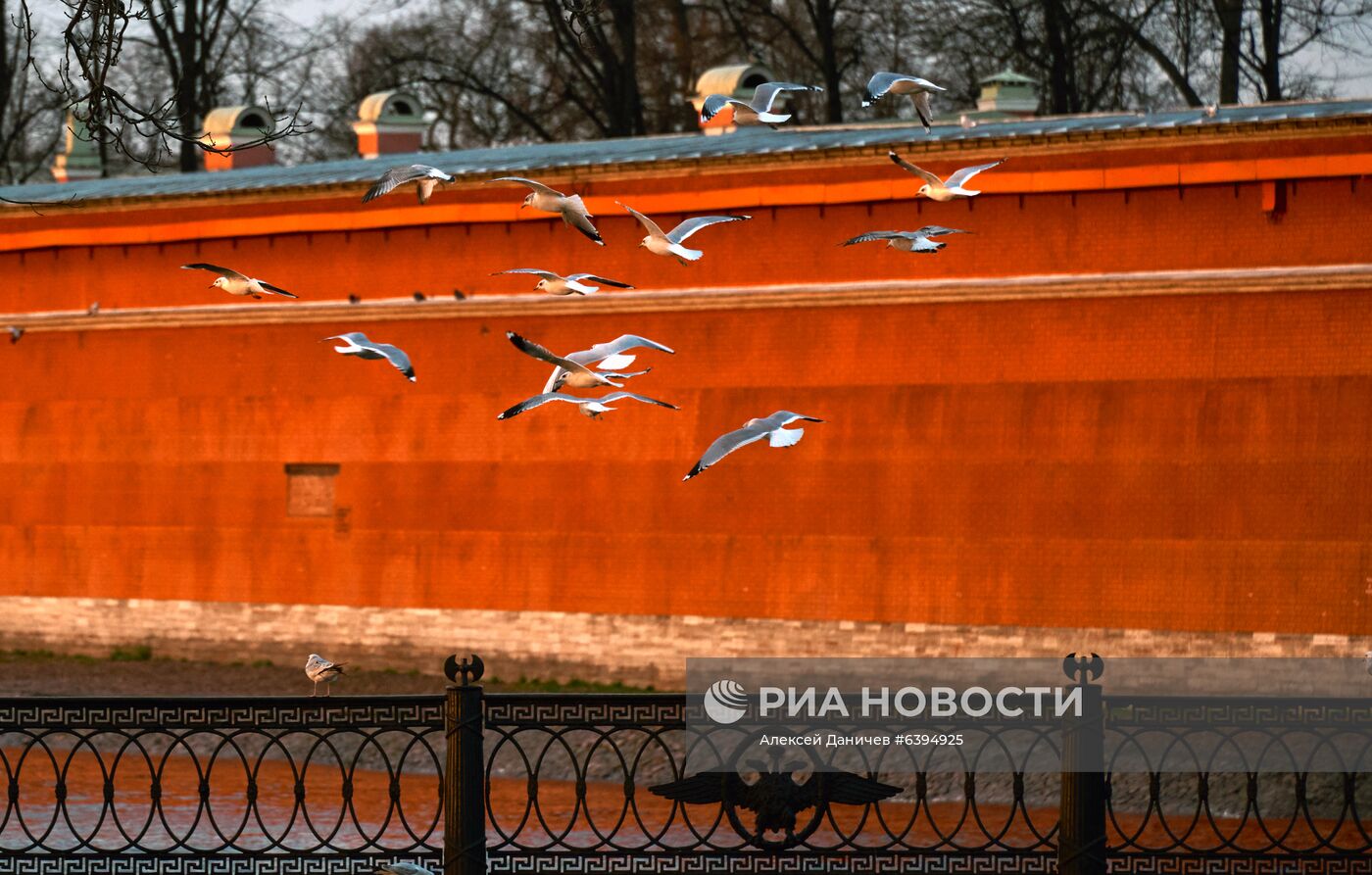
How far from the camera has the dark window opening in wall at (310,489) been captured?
21.5 metres

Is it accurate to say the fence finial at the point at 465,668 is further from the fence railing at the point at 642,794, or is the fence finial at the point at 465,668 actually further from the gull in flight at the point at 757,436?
the gull in flight at the point at 757,436

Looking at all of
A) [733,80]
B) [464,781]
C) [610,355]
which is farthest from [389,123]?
[464,781]

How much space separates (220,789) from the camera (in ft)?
54.6

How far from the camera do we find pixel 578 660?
65.7 ft

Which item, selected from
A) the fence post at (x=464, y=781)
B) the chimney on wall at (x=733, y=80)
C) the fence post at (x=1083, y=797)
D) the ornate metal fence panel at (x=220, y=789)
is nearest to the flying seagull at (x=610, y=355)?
the ornate metal fence panel at (x=220, y=789)

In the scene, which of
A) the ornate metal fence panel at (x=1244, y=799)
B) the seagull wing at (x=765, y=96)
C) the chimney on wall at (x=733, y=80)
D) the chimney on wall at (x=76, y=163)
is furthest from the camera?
the chimney on wall at (x=76, y=163)

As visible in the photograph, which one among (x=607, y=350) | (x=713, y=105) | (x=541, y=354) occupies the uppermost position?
(x=713, y=105)

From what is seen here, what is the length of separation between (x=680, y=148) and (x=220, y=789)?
8058 millimetres

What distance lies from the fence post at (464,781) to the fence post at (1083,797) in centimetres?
249

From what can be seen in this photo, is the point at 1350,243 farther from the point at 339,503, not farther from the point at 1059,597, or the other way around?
the point at 339,503

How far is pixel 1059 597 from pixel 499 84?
76.3 ft

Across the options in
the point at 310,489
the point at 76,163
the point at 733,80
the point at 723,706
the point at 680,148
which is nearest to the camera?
the point at 723,706

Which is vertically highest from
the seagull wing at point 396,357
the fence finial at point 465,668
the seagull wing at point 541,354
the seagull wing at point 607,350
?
the seagull wing at point 607,350

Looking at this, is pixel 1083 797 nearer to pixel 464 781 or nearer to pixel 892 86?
pixel 464 781
